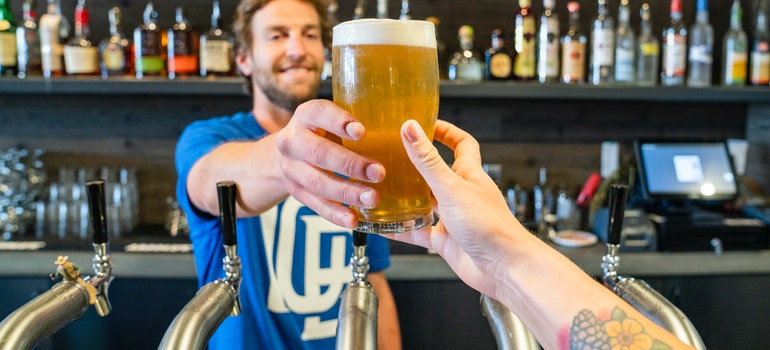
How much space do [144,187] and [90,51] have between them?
0.67m

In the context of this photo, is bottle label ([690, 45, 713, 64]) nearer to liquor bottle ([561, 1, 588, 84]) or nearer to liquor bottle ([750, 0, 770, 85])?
liquor bottle ([750, 0, 770, 85])

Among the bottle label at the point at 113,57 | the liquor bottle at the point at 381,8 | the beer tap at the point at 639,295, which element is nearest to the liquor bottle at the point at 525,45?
the liquor bottle at the point at 381,8

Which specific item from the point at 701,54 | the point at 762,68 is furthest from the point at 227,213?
the point at 762,68

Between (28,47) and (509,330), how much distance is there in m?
2.35

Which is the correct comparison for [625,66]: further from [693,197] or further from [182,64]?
[182,64]

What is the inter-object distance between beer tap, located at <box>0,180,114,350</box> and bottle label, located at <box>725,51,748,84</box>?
8.01 ft

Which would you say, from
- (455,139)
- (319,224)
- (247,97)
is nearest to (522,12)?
(247,97)

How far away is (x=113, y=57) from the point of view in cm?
239

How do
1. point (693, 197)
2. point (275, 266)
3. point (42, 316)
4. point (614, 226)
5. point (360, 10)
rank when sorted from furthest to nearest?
point (360, 10) < point (693, 197) < point (275, 266) < point (614, 226) < point (42, 316)

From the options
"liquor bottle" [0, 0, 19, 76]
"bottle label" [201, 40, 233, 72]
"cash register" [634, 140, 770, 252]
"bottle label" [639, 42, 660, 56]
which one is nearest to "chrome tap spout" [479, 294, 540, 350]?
"cash register" [634, 140, 770, 252]

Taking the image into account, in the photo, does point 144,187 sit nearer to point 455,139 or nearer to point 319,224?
point 319,224

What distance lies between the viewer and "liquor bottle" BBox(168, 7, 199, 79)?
235 centimetres

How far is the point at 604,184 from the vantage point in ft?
8.65

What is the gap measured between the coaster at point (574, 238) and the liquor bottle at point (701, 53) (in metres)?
0.69
